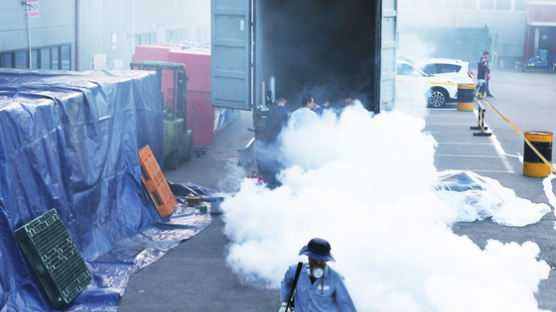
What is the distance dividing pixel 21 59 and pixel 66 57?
→ 2.94 metres

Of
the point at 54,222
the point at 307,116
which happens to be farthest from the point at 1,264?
the point at 307,116

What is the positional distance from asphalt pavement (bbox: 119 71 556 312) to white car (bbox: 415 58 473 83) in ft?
3.37

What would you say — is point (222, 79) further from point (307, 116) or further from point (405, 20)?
point (405, 20)

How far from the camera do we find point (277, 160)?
1405 cm

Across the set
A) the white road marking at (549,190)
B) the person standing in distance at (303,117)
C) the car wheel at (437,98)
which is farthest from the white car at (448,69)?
the person standing in distance at (303,117)

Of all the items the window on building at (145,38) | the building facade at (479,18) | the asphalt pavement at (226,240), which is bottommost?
the asphalt pavement at (226,240)

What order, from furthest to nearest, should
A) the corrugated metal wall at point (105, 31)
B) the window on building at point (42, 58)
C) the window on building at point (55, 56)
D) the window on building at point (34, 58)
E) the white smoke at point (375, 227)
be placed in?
1. the corrugated metal wall at point (105, 31)
2. the window on building at point (55, 56)
3. the window on building at point (34, 58)
4. the window on building at point (42, 58)
5. the white smoke at point (375, 227)

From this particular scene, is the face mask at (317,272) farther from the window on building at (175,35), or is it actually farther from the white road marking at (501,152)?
the window on building at (175,35)

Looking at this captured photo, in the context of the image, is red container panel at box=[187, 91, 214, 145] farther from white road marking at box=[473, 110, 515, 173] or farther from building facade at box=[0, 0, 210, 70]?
white road marking at box=[473, 110, 515, 173]

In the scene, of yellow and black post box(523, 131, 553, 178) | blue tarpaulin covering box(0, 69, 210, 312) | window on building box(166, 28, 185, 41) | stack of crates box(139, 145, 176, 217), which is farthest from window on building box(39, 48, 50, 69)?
window on building box(166, 28, 185, 41)

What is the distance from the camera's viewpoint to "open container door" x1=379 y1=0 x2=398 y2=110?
12984mm

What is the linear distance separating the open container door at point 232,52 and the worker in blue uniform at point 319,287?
7.57 metres

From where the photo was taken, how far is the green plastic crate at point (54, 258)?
330 inches

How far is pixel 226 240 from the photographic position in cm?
1106
